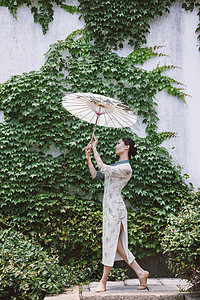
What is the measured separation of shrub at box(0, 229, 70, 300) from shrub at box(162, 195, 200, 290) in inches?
54.1

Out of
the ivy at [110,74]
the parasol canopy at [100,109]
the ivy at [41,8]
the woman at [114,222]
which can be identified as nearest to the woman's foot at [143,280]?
the woman at [114,222]

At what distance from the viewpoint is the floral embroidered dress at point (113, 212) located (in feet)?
12.7

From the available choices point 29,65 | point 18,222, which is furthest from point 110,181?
point 29,65

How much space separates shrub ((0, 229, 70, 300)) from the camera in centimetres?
389

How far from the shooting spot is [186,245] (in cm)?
357

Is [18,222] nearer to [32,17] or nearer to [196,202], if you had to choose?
[196,202]

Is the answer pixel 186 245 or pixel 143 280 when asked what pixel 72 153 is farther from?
pixel 186 245

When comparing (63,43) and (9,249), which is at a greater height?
(63,43)

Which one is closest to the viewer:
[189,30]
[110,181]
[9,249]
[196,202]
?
[110,181]

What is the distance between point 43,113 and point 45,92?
1.09 ft

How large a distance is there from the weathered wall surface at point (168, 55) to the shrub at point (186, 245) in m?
1.95

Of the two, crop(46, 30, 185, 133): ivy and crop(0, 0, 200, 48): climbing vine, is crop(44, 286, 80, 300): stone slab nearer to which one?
crop(46, 30, 185, 133): ivy

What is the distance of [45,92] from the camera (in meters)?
5.47

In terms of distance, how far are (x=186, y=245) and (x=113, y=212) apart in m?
0.87
